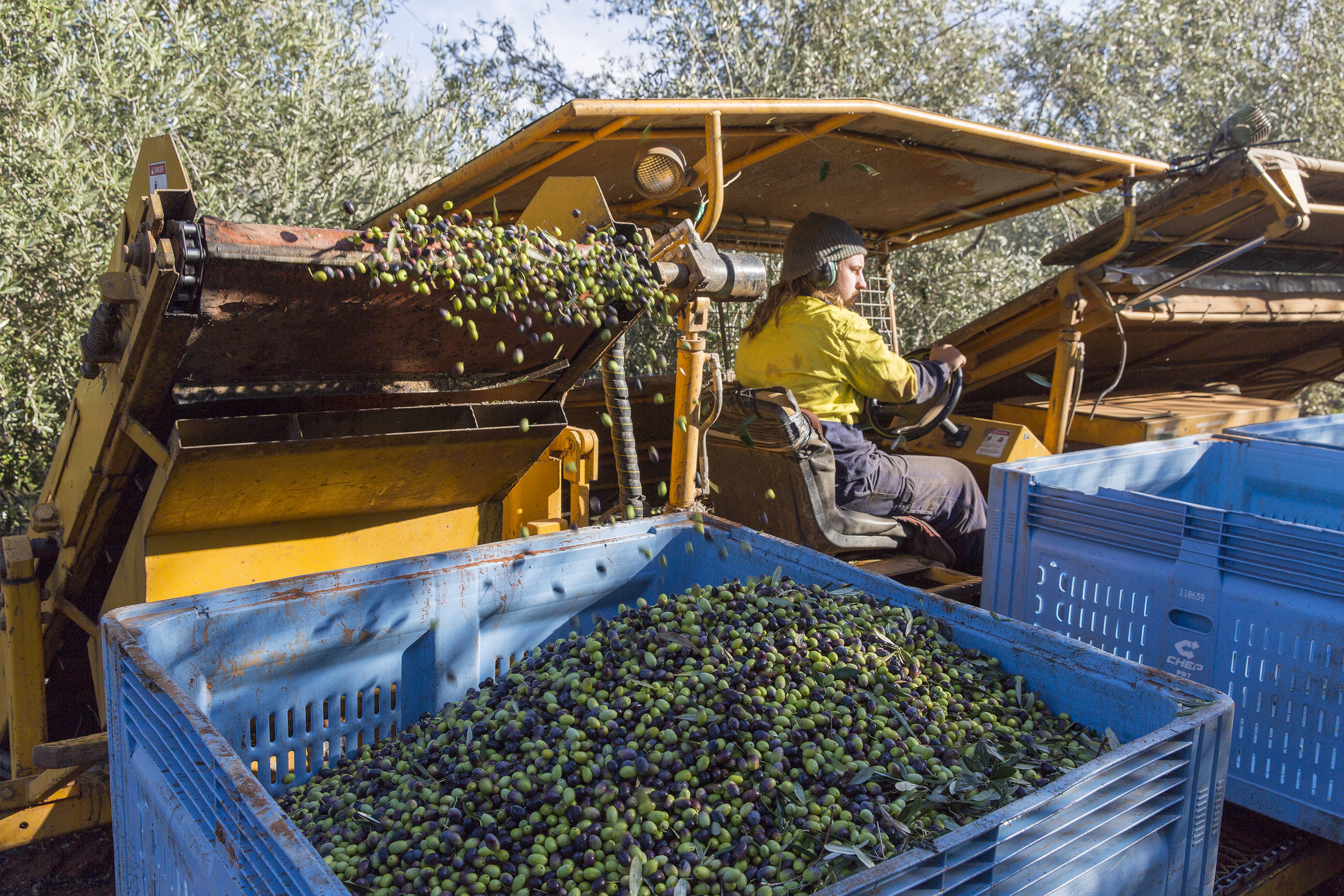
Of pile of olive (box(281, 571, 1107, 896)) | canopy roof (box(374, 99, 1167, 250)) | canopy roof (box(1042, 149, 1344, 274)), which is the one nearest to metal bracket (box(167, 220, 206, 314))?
canopy roof (box(374, 99, 1167, 250))

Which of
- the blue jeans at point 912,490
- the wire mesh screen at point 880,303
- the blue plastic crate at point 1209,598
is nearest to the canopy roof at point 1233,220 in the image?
the wire mesh screen at point 880,303

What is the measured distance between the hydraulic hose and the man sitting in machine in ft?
2.38

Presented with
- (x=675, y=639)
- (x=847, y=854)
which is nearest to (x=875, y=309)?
(x=675, y=639)

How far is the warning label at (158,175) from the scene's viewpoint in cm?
244

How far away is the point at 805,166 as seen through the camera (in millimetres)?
4348

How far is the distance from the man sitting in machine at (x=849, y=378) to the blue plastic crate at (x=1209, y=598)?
94cm

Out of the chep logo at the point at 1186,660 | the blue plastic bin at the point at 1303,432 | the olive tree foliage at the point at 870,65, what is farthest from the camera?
the olive tree foliage at the point at 870,65

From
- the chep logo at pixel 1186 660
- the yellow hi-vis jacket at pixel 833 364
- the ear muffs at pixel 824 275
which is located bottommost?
the chep logo at pixel 1186 660

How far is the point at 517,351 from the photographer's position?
282cm

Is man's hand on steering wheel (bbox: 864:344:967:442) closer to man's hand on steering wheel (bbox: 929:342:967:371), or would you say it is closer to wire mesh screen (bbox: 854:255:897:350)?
man's hand on steering wheel (bbox: 929:342:967:371)

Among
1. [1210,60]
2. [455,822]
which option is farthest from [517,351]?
[1210,60]

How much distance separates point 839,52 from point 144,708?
31.2 feet

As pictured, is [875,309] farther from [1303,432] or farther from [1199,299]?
[1303,432]

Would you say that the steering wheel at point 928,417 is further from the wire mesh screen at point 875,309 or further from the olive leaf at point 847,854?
the olive leaf at point 847,854
